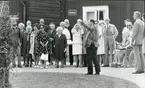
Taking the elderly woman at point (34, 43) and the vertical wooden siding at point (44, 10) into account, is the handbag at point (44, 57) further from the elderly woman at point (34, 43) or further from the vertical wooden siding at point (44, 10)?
the vertical wooden siding at point (44, 10)

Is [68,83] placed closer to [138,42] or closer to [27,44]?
[138,42]

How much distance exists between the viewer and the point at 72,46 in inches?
741

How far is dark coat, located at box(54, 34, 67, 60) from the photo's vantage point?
59.6ft

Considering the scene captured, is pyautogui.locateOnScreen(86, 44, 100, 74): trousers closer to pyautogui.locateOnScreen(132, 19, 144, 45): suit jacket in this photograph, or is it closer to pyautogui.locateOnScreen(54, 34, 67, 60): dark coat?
pyautogui.locateOnScreen(132, 19, 144, 45): suit jacket

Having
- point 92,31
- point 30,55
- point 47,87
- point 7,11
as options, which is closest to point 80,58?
point 30,55

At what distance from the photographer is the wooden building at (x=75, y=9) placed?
23531 mm

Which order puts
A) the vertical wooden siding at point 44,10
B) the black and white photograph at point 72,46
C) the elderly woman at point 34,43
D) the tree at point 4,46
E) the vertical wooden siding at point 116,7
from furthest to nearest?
the vertical wooden siding at point 44,10 < the vertical wooden siding at point 116,7 < the elderly woman at point 34,43 < the black and white photograph at point 72,46 < the tree at point 4,46

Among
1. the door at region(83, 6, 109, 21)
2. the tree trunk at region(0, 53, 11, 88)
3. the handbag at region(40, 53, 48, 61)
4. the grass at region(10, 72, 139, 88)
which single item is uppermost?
the door at region(83, 6, 109, 21)

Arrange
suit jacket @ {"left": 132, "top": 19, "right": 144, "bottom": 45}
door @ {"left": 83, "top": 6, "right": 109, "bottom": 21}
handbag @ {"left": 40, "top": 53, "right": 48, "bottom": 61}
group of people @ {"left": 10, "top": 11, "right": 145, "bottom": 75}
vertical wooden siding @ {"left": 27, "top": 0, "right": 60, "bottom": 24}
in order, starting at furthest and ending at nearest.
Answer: vertical wooden siding @ {"left": 27, "top": 0, "right": 60, "bottom": 24} → door @ {"left": 83, "top": 6, "right": 109, "bottom": 21} → group of people @ {"left": 10, "top": 11, "right": 145, "bottom": 75} → handbag @ {"left": 40, "top": 53, "right": 48, "bottom": 61} → suit jacket @ {"left": 132, "top": 19, "right": 144, "bottom": 45}

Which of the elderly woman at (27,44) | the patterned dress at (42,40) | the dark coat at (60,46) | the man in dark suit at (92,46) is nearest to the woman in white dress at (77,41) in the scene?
the dark coat at (60,46)

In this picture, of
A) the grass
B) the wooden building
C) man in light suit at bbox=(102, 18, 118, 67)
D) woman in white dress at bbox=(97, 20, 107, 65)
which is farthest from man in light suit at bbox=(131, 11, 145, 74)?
the wooden building

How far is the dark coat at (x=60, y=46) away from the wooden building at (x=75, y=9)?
5.09 meters

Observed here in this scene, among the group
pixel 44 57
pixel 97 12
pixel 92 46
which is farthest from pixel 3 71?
pixel 97 12

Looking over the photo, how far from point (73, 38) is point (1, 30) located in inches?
376
